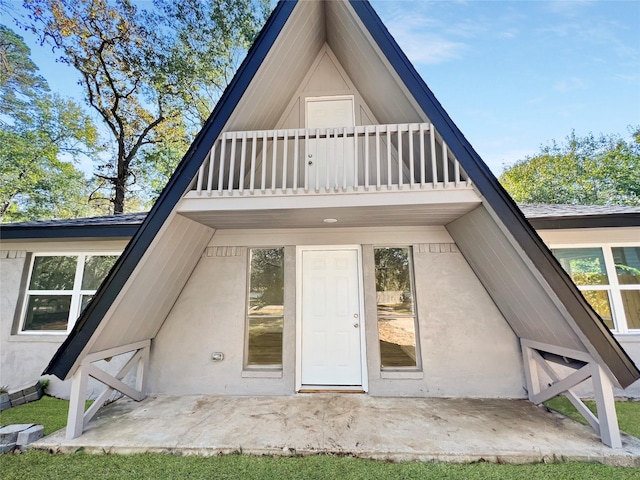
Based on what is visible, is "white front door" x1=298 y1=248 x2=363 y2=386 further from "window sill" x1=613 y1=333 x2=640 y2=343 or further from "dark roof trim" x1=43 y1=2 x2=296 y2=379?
"window sill" x1=613 y1=333 x2=640 y2=343

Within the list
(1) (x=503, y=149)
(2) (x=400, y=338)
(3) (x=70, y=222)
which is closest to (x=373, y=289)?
(2) (x=400, y=338)

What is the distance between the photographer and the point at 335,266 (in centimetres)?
470

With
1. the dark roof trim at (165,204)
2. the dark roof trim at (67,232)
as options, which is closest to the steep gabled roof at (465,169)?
the dark roof trim at (165,204)

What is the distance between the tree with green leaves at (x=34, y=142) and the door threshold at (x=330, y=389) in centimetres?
1554

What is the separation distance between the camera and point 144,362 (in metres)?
4.29

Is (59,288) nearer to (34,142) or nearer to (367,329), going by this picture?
(367,329)

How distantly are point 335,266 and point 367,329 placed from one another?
1139 mm

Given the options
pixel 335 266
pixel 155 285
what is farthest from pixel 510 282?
pixel 155 285

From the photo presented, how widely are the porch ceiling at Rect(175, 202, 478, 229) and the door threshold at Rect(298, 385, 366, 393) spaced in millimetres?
2545

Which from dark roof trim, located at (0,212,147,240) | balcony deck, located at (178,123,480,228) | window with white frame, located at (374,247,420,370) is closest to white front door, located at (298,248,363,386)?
window with white frame, located at (374,247,420,370)

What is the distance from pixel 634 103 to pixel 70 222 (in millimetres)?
18422

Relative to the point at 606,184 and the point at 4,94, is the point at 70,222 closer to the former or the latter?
the point at 4,94

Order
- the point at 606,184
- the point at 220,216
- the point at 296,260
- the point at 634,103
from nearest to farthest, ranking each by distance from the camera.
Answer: the point at 220,216
the point at 296,260
the point at 634,103
the point at 606,184

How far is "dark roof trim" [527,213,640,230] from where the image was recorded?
3.94m
